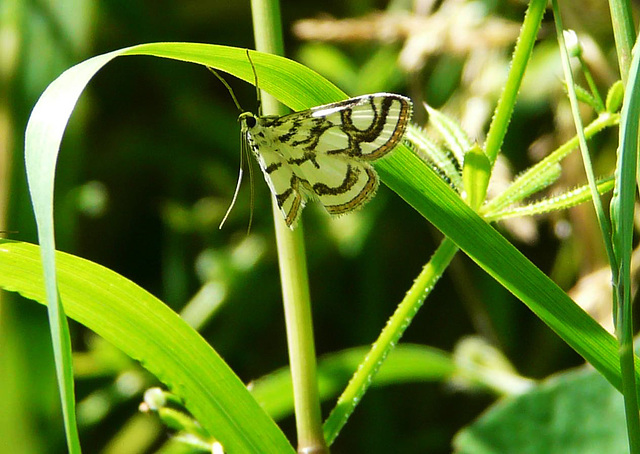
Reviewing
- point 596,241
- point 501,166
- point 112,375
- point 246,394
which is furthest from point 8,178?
point 596,241

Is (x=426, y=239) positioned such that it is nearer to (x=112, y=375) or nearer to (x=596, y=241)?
(x=596, y=241)

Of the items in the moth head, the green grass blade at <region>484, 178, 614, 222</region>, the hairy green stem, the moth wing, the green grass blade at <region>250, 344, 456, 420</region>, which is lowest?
the hairy green stem

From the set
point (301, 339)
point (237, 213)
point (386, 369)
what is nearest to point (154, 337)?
point (301, 339)

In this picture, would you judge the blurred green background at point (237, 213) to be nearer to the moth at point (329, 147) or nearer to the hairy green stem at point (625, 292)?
the moth at point (329, 147)

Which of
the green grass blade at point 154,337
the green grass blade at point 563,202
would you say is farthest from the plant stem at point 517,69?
the green grass blade at point 154,337

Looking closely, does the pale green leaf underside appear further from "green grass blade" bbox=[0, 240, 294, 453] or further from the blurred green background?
the blurred green background

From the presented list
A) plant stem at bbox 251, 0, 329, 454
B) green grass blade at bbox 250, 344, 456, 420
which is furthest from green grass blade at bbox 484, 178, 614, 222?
green grass blade at bbox 250, 344, 456, 420
